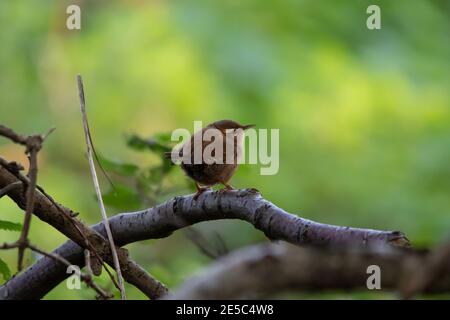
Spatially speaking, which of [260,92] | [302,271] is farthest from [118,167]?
[260,92]

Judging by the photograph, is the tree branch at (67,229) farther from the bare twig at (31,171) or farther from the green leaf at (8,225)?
the bare twig at (31,171)

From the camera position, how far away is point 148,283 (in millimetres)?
2172

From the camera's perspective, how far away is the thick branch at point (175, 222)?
181 cm

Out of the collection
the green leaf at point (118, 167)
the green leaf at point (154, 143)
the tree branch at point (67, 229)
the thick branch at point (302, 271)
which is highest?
the green leaf at point (154, 143)

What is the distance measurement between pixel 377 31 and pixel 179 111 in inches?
80.6

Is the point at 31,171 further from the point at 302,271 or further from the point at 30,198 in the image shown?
the point at 302,271

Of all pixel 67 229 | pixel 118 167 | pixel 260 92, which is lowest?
pixel 67 229

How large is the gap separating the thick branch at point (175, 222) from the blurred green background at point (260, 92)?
3.66 m

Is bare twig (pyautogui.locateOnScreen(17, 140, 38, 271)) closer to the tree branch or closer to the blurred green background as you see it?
the tree branch

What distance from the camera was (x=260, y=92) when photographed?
6.38 m

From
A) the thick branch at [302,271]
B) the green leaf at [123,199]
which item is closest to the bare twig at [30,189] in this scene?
the thick branch at [302,271]

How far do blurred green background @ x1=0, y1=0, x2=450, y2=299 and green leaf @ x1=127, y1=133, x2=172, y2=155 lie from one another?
2.76 meters

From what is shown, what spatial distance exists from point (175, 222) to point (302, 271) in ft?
4.03

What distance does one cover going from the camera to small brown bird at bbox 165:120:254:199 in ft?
8.65
